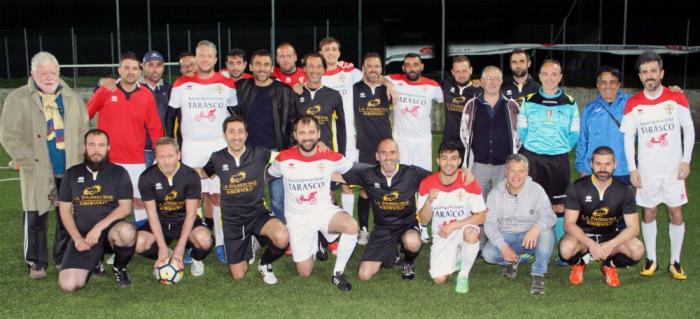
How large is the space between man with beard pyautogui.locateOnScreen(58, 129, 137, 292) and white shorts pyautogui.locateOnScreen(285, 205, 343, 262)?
1.16 meters

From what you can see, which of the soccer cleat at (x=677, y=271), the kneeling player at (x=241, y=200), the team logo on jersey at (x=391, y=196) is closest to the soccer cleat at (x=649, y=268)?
the soccer cleat at (x=677, y=271)

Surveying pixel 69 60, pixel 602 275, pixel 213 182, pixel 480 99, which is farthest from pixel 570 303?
pixel 69 60

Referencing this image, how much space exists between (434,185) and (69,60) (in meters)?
15.6

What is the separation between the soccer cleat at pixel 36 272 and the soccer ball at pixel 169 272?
97cm

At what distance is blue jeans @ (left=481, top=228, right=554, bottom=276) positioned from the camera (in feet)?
15.8

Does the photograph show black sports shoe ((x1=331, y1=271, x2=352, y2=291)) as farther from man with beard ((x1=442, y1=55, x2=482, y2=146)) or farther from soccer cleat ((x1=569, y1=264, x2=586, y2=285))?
man with beard ((x1=442, y1=55, x2=482, y2=146))

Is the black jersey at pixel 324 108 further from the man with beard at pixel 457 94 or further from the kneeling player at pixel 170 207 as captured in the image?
the kneeling player at pixel 170 207

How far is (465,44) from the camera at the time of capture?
69.5 feet

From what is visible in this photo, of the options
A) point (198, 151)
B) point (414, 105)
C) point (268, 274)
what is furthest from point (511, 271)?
point (198, 151)

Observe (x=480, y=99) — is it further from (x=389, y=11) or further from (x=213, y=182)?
(x=389, y=11)

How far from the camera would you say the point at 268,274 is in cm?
497

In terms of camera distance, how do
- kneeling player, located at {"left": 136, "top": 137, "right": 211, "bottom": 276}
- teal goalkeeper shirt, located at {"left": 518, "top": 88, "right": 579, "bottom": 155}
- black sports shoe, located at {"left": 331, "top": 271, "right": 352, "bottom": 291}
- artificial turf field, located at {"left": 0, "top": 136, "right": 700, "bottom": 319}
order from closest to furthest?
artificial turf field, located at {"left": 0, "top": 136, "right": 700, "bottom": 319}, black sports shoe, located at {"left": 331, "top": 271, "right": 352, "bottom": 291}, kneeling player, located at {"left": 136, "top": 137, "right": 211, "bottom": 276}, teal goalkeeper shirt, located at {"left": 518, "top": 88, "right": 579, "bottom": 155}

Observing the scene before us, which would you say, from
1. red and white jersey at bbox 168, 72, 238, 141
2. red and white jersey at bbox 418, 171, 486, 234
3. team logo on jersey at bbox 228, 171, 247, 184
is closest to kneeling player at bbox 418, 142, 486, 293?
red and white jersey at bbox 418, 171, 486, 234

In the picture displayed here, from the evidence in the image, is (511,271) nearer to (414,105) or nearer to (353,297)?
(353,297)
